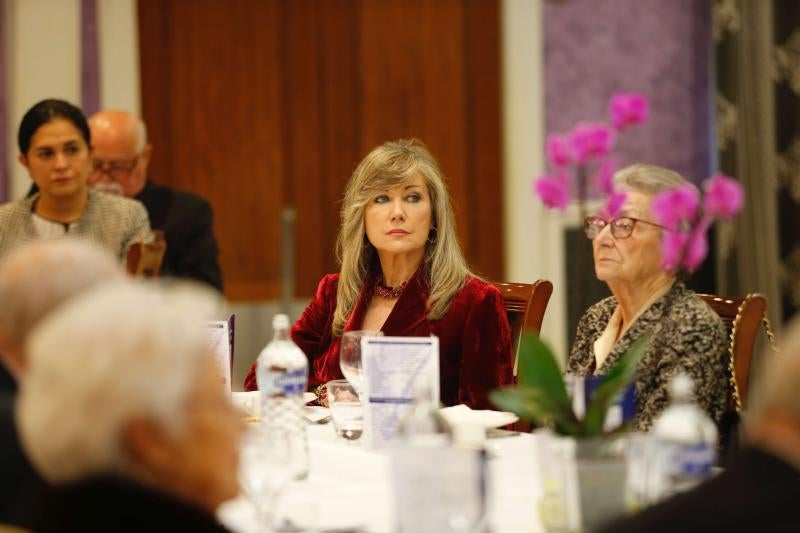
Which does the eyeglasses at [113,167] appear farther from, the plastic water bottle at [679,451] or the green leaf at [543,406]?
the plastic water bottle at [679,451]

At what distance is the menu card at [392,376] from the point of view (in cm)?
220

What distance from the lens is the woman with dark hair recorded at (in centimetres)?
377

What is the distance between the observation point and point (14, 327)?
5.31 ft

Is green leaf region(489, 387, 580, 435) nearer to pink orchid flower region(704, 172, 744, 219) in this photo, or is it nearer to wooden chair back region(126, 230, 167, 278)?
pink orchid flower region(704, 172, 744, 219)

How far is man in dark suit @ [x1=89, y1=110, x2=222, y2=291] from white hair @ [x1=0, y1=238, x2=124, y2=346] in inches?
105

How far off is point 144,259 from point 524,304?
3.65 feet

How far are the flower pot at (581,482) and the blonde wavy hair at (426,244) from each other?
51.6 inches

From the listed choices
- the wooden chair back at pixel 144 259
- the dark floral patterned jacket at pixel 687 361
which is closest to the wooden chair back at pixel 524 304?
the dark floral patterned jacket at pixel 687 361

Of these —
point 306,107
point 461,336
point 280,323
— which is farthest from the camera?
point 306,107

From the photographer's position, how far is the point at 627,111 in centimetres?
154

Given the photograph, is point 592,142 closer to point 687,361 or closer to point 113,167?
point 687,361

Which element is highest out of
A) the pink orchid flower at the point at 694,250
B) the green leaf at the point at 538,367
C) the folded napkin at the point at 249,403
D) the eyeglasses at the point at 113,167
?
the eyeglasses at the point at 113,167

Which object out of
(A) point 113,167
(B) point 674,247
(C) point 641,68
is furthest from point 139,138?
(B) point 674,247

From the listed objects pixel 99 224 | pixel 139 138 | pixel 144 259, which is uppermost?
pixel 139 138
